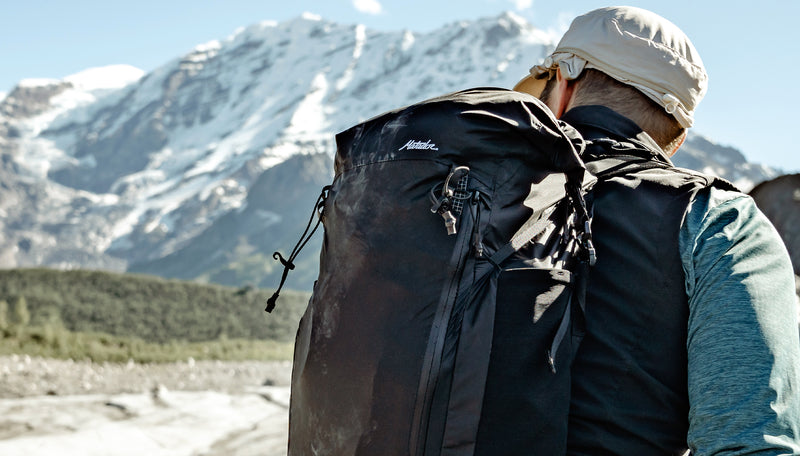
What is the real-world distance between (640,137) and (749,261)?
0.44 meters

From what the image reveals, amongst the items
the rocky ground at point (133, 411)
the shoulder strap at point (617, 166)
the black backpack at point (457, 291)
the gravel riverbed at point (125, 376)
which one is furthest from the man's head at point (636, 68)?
the gravel riverbed at point (125, 376)

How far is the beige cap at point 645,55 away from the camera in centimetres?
154

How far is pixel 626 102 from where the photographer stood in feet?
5.22

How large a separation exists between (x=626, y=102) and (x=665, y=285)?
0.47m

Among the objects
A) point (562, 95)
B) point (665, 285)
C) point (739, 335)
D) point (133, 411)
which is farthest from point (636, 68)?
point (133, 411)

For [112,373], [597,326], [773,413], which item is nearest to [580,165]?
[597,326]

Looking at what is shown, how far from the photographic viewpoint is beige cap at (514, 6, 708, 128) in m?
1.54

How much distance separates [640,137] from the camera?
1.57 meters

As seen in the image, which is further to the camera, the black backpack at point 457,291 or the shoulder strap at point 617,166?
the shoulder strap at point 617,166

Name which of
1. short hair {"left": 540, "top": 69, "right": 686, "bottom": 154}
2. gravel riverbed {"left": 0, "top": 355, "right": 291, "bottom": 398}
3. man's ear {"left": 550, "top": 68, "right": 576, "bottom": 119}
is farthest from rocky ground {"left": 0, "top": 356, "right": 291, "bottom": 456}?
short hair {"left": 540, "top": 69, "right": 686, "bottom": 154}

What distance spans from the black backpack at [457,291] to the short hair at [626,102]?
313 millimetres

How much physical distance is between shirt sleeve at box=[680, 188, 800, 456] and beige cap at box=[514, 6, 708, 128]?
349 millimetres

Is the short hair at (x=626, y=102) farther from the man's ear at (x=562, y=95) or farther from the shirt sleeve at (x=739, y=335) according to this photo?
the shirt sleeve at (x=739, y=335)

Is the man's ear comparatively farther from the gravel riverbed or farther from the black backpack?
the gravel riverbed
